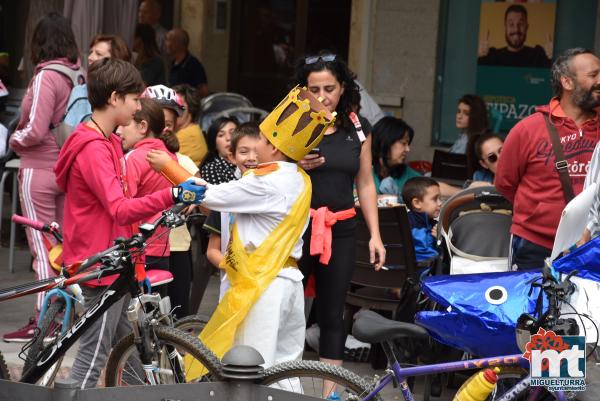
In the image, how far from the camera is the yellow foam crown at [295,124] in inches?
207

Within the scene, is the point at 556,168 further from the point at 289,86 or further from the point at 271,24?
the point at 271,24

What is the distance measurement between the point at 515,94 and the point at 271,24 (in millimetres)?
4345

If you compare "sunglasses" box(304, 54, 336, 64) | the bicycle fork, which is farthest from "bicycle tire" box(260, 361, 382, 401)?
"sunglasses" box(304, 54, 336, 64)

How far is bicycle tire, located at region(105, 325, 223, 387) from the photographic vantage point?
478cm

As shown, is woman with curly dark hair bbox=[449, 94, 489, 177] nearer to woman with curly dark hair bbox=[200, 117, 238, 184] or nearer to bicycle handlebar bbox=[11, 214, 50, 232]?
woman with curly dark hair bbox=[200, 117, 238, 184]

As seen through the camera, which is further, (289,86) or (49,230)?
(289,86)

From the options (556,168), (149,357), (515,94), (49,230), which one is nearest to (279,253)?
(149,357)

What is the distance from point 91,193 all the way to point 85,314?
1.97 ft

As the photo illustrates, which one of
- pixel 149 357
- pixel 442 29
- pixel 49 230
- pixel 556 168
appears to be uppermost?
pixel 442 29

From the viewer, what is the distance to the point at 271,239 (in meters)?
5.23

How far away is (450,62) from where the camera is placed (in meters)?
11.1

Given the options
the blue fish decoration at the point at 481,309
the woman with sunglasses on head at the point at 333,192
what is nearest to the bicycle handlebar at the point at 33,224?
the woman with sunglasses on head at the point at 333,192

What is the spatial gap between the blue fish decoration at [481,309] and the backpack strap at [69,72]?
334 cm

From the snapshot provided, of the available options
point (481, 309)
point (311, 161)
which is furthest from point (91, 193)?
point (481, 309)
